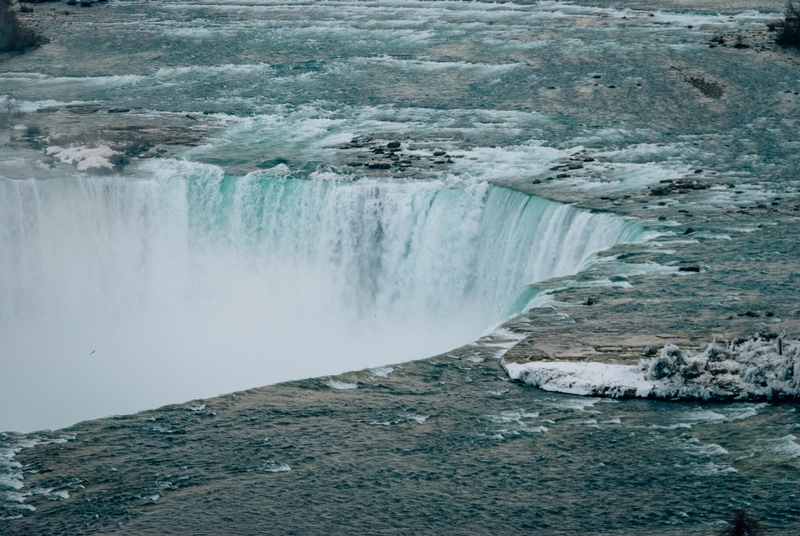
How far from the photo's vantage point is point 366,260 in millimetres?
22828

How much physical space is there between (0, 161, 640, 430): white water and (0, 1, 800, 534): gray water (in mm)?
73

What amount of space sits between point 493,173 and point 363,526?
13.2m

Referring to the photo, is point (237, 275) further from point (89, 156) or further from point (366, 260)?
point (89, 156)

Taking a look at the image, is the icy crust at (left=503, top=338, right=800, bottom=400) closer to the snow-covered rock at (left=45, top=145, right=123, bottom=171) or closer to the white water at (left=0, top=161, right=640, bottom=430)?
the white water at (left=0, top=161, right=640, bottom=430)

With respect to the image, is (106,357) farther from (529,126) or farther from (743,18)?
(743,18)

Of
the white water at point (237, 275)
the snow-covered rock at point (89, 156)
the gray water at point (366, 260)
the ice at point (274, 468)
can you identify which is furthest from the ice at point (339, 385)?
the snow-covered rock at point (89, 156)

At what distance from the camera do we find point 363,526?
10117 mm

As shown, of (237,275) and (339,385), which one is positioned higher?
(339,385)

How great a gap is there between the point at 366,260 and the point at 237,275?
3.30 meters

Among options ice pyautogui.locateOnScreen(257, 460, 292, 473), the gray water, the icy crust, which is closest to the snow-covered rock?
the gray water

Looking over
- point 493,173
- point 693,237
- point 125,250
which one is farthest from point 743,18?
point 125,250

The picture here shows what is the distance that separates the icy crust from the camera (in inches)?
482

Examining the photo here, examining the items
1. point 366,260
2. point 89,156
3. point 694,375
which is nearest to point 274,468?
point 694,375

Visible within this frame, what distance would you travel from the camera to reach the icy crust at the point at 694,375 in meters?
12.2
